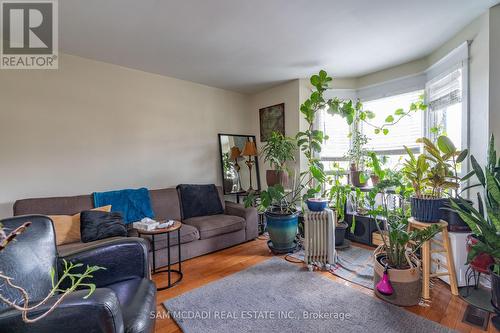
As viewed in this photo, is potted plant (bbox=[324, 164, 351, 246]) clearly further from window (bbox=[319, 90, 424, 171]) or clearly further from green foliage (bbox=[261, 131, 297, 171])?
green foliage (bbox=[261, 131, 297, 171])

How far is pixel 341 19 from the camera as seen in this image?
Result: 6.94 ft

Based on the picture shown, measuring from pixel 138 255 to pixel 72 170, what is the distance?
Result: 181 cm

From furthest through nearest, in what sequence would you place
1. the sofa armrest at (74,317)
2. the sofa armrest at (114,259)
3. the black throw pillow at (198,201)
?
1. the black throw pillow at (198,201)
2. the sofa armrest at (114,259)
3. the sofa armrest at (74,317)

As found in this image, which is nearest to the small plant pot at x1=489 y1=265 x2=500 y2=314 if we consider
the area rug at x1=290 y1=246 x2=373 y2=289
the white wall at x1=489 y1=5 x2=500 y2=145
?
the area rug at x1=290 y1=246 x2=373 y2=289

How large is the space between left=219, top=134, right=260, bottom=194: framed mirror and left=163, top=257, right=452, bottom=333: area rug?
6.06ft

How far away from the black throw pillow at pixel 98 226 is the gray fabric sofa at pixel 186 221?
12cm

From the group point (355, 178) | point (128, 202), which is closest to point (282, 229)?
point (355, 178)

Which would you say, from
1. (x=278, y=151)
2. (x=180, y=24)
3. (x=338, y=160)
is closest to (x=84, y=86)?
(x=180, y=24)

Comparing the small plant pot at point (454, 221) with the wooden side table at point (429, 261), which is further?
the small plant pot at point (454, 221)

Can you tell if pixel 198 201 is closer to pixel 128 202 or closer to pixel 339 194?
pixel 128 202

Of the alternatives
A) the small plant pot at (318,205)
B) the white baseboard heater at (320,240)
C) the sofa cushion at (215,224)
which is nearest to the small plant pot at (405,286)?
the white baseboard heater at (320,240)

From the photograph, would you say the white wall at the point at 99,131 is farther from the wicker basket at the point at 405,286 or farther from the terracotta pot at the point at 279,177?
the wicker basket at the point at 405,286

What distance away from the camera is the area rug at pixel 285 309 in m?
1.66

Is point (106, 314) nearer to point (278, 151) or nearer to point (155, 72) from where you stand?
point (278, 151)
